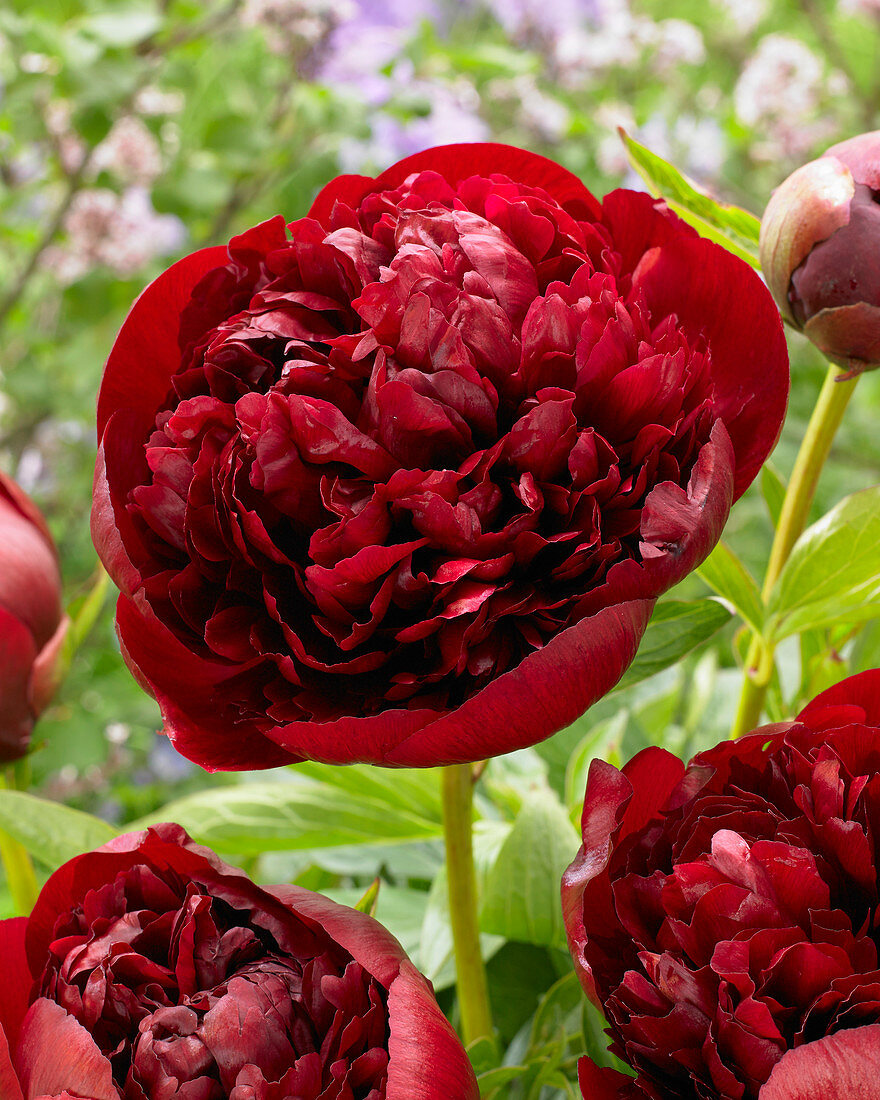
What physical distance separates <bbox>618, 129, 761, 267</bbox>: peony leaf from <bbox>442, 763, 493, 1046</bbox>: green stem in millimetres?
148

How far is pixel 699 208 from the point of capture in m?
0.29

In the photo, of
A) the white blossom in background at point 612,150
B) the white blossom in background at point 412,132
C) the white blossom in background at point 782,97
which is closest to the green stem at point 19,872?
the white blossom in background at point 412,132

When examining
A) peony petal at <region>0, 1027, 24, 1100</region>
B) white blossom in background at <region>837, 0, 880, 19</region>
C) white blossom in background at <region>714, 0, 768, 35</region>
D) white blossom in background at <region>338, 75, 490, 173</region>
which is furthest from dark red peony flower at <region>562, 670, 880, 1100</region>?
white blossom in background at <region>714, 0, 768, 35</region>

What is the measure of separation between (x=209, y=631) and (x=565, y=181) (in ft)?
0.43

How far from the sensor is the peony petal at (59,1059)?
0.19 m

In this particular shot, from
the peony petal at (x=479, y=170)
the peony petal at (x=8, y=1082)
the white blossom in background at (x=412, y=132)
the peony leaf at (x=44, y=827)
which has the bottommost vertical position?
the peony leaf at (x=44, y=827)

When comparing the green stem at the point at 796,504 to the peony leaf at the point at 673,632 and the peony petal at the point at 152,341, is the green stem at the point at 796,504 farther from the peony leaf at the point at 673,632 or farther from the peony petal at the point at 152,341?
the peony petal at the point at 152,341

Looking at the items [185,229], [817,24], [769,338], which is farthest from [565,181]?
[817,24]

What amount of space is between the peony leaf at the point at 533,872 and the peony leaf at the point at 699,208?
156mm

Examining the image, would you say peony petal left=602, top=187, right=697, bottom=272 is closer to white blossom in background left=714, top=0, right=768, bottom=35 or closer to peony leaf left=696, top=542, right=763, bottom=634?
peony leaf left=696, top=542, right=763, bottom=634

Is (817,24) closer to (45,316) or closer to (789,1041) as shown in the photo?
(45,316)

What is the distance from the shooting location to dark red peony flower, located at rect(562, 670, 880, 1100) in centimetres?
18

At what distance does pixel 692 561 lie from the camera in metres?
0.20

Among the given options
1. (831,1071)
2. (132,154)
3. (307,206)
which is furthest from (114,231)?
(831,1071)
